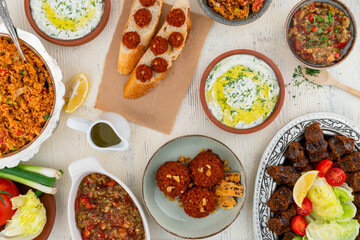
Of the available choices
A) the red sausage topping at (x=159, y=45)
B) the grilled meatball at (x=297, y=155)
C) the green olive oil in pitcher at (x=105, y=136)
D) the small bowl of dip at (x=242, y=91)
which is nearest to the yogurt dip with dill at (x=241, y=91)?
the small bowl of dip at (x=242, y=91)

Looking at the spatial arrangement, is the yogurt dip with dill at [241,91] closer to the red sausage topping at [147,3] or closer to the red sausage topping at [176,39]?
the red sausage topping at [176,39]

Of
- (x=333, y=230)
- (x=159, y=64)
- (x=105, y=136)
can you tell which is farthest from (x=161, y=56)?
(x=333, y=230)

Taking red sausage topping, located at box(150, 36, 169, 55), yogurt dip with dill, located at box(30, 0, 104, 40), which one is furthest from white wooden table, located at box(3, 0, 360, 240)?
red sausage topping, located at box(150, 36, 169, 55)

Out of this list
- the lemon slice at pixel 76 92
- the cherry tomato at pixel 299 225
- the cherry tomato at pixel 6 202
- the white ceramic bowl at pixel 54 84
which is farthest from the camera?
the lemon slice at pixel 76 92

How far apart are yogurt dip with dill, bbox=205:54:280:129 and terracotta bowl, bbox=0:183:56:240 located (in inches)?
66.4

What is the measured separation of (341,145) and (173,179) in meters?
1.50

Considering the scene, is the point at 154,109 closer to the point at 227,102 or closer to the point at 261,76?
the point at 227,102

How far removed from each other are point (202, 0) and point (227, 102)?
91cm

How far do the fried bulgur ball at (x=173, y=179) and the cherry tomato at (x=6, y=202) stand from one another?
1.28 m

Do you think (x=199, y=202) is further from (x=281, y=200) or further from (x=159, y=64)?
(x=159, y=64)

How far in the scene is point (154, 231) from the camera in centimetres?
335

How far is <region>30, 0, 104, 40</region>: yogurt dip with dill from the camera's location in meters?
3.13

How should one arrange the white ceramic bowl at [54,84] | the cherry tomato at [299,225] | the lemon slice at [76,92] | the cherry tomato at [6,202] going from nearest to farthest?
the white ceramic bowl at [54,84] < the cherry tomato at [6,202] < the cherry tomato at [299,225] < the lemon slice at [76,92]

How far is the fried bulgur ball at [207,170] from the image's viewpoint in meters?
3.05
